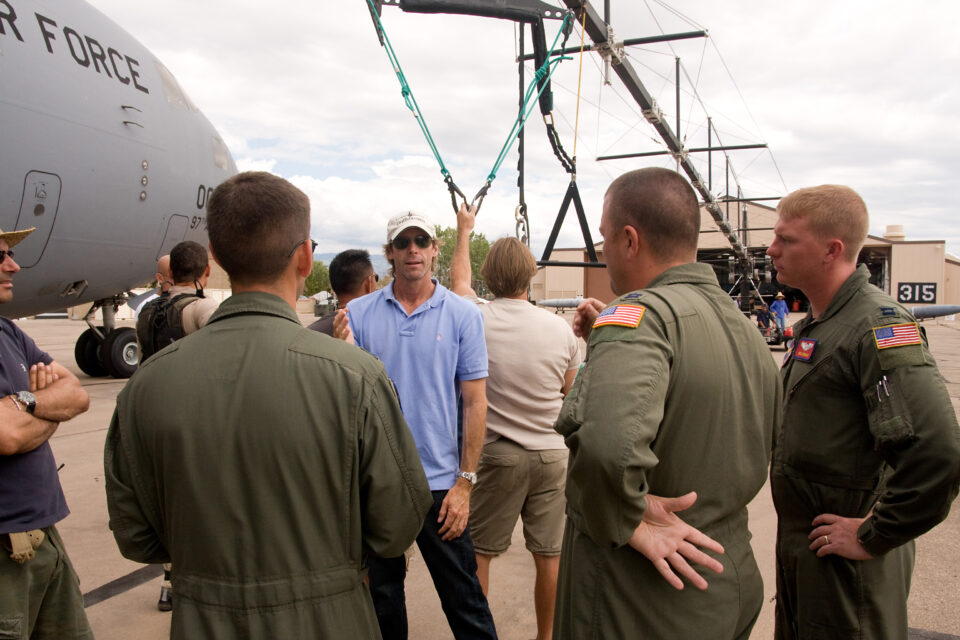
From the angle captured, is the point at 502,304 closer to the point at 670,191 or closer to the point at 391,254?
the point at 391,254

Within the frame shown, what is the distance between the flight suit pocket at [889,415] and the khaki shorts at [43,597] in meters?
2.75

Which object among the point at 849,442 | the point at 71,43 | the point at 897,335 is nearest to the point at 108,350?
the point at 71,43

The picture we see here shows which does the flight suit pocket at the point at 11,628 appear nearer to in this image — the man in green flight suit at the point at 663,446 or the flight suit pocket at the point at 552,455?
the man in green flight suit at the point at 663,446

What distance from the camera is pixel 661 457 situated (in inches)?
62.0

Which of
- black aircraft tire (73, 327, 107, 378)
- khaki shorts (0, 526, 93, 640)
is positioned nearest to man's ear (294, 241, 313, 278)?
khaki shorts (0, 526, 93, 640)

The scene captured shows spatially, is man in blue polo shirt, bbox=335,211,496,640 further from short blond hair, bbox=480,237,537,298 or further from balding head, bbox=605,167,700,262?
balding head, bbox=605,167,700,262

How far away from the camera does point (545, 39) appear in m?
6.67

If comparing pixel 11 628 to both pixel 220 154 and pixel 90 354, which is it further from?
pixel 90 354

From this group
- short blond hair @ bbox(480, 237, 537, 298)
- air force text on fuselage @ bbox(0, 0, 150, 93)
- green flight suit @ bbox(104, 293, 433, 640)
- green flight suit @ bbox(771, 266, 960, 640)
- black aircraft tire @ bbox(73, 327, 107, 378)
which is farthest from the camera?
black aircraft tire @ bbox(73, 327, 107, 378)

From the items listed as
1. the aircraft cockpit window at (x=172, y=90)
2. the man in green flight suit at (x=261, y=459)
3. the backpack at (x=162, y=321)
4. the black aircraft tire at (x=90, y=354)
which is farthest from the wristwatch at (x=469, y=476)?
the black aircraft tire at (x=90, y=354)

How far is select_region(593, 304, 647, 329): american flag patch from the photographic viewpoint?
1547mm

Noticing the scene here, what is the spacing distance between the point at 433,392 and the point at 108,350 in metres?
9.82

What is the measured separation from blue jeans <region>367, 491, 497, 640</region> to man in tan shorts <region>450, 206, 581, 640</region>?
447 millimetres

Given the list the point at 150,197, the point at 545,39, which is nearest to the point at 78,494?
the point at 150,197
